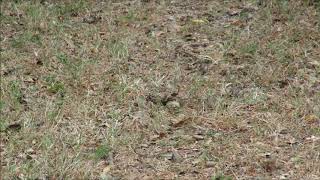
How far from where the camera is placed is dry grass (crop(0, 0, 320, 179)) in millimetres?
4484

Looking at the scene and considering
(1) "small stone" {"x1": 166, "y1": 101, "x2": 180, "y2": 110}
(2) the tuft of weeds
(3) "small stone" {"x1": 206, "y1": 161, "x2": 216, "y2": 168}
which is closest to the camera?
(3) "small stone" {"x1": 206, "y1": 161, "x2": 216, "y2": 168}

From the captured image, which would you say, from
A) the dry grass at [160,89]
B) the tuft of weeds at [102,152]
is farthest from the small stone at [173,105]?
the tuft of weeds at [102,152]

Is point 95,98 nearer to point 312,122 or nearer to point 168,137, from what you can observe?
point 168,137

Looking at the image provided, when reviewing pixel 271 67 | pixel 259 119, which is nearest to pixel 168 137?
pixel 259 119

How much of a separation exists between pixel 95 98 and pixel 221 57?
1680mm

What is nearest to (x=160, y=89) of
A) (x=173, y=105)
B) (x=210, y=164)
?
(x=173, y=105)

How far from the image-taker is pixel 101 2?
25.9 ft

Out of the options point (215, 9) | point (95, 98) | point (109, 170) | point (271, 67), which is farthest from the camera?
point (215, 9)

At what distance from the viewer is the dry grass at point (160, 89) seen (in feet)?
14.7

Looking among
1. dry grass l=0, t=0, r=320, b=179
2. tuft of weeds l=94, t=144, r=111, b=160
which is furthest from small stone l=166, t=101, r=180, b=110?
tuft of weeds l=94, t=144, r=111, b=160

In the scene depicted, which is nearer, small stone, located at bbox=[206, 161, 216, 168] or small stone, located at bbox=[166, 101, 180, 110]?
small stone, located at bbox=[206, 161, 216, 168]

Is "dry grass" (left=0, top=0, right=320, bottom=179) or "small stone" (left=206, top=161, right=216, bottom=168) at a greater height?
"dry grass" (left=0, top=0, right=320, bottom=179)

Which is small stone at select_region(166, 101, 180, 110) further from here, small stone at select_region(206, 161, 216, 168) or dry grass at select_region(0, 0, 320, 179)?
small stone at select_region(206, 161, 216, 168)

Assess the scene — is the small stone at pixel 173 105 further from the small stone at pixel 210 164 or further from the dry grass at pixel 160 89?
the small stone at pixel 210 164
